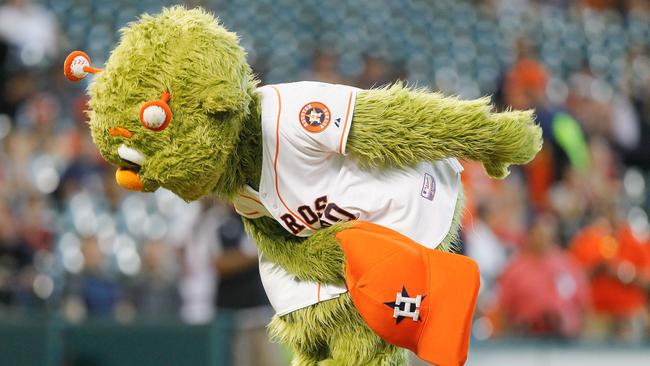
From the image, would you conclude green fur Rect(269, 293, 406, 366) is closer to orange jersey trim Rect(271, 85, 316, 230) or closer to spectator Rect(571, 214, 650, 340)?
orange jersey trim Rect(271, 85, 316, 230)

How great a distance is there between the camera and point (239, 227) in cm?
588

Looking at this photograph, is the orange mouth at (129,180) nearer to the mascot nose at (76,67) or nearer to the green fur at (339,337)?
the mascot nose at (76,67)

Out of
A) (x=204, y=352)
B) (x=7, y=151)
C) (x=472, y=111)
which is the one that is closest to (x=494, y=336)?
(x=204, y=352)

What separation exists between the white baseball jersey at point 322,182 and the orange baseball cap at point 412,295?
12 cm

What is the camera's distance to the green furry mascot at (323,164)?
2.75 meters

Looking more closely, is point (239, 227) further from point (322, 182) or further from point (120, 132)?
point (120, 132)

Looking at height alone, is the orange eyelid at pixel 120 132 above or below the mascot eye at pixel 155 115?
below

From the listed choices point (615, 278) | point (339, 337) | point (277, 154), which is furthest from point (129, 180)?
point (615, 278)

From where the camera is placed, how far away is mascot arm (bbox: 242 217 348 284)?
2.88 m

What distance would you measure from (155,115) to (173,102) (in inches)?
4.5

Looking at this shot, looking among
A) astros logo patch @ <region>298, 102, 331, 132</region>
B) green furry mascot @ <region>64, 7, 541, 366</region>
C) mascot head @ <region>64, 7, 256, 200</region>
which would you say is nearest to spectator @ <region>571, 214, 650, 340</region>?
green furry mascot @ <region>64, 7, 541, 366</region>

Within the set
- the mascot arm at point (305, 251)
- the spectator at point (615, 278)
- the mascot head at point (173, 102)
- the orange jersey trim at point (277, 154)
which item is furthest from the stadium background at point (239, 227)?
the mascot head at point (173, 102)

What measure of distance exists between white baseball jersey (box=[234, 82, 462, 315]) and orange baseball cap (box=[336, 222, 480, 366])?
0.12m

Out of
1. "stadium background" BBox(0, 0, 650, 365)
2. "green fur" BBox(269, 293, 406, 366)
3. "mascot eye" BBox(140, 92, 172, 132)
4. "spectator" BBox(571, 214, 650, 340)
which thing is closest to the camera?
"mascot eye" BBox(140, 92, 172, 132)
